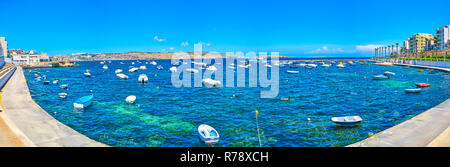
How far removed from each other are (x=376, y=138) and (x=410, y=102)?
69.9ft

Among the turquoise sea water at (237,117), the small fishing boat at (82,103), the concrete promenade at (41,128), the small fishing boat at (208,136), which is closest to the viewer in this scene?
the concrete promenade at (41,128)

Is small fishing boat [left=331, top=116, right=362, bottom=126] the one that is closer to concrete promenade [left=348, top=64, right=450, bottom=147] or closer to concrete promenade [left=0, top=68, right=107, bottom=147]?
concrete promenade [left=348, top=64, right=450, bottom=147]

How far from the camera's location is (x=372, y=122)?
24.1 metres

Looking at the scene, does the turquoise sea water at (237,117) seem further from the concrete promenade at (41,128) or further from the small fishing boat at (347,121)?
the concrete promenade at (41,128)

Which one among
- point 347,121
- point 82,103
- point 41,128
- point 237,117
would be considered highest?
point 82,103

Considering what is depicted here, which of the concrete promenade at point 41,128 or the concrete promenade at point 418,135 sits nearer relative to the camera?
the concrete promenade at point 418,135

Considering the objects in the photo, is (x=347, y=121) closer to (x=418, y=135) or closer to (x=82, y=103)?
(x=418, y=135)

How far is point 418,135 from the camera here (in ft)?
54.3

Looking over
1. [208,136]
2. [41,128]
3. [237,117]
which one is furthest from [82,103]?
[208,136]

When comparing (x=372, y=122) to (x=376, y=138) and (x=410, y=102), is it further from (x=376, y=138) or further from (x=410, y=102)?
(x=410, y=102)

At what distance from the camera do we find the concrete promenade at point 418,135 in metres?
15.1

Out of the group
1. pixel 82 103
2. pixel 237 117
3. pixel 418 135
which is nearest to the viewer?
pixel 418 135

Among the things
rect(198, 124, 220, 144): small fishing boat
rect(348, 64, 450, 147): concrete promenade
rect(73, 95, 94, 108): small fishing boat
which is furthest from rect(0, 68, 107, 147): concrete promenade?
rect(348, 64, 450, 147): concrete promenade

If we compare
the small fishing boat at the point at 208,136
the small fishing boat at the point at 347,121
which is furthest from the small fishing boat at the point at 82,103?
the small fishing boat at the point at 347,121
